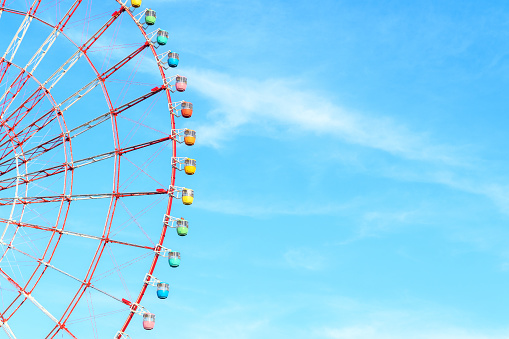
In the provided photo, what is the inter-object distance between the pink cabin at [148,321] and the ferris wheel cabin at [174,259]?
2.82 m

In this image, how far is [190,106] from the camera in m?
52.5

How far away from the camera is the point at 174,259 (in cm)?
4991

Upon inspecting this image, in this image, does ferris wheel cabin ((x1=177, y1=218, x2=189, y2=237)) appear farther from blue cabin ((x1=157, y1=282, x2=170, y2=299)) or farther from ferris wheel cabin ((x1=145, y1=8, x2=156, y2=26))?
ferris wheel cabin ((x1=145, y1=8, x2=156, y2=26))

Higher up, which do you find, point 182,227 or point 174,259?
point 182,227

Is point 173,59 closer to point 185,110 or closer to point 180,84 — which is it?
point 180,84

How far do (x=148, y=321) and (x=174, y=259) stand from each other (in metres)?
3.35

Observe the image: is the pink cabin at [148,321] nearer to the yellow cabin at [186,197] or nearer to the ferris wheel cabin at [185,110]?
the yellow cabin at [186,197]

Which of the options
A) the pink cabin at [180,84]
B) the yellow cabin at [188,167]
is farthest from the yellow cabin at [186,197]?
the pink cabin at [180,84]

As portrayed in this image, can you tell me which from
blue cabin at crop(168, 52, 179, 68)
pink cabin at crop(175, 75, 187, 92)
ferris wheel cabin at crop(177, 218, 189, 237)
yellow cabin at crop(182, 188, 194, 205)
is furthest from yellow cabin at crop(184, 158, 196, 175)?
blue cabin at crop(168, 52, 179, 68)

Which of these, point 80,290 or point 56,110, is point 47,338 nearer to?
point 80,290

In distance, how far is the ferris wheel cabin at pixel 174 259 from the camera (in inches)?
1960

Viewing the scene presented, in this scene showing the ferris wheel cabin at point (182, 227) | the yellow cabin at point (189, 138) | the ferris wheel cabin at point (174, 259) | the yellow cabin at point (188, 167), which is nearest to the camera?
the ferris wheel cabin at point (174, 259)

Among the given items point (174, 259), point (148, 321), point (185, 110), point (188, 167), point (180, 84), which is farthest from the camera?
point (180, 84)

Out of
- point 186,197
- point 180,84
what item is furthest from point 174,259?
point 180,84
